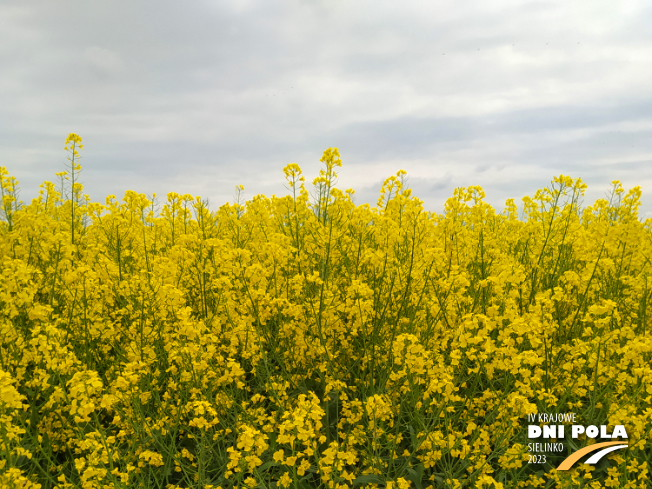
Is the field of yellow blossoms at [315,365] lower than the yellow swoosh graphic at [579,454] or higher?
higher

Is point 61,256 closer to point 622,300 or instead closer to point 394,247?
point 394,247

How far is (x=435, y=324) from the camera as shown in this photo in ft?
12.1

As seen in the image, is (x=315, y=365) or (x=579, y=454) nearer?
(x=579, y=454)

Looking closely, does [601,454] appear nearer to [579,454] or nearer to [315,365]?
[579,454]

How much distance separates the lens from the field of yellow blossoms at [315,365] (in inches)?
107

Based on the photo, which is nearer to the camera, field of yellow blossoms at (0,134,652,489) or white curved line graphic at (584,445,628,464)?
field of yellow blossoms at (0,134,652,489)

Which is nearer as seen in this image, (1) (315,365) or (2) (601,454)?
(2) (601,454)

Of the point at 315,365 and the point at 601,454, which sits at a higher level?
the point at 315,365

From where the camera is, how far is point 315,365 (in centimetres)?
372

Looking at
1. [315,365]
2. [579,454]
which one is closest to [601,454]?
[579,454]

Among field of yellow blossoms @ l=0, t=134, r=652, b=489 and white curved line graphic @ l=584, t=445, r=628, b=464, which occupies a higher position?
field of yellow blossoms @ l=0, t=134, r=652, b=489

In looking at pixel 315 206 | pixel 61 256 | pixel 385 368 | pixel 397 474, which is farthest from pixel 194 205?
pixel 397 474

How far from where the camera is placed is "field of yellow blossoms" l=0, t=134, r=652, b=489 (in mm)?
2707

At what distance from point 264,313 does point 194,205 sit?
2.91 m
